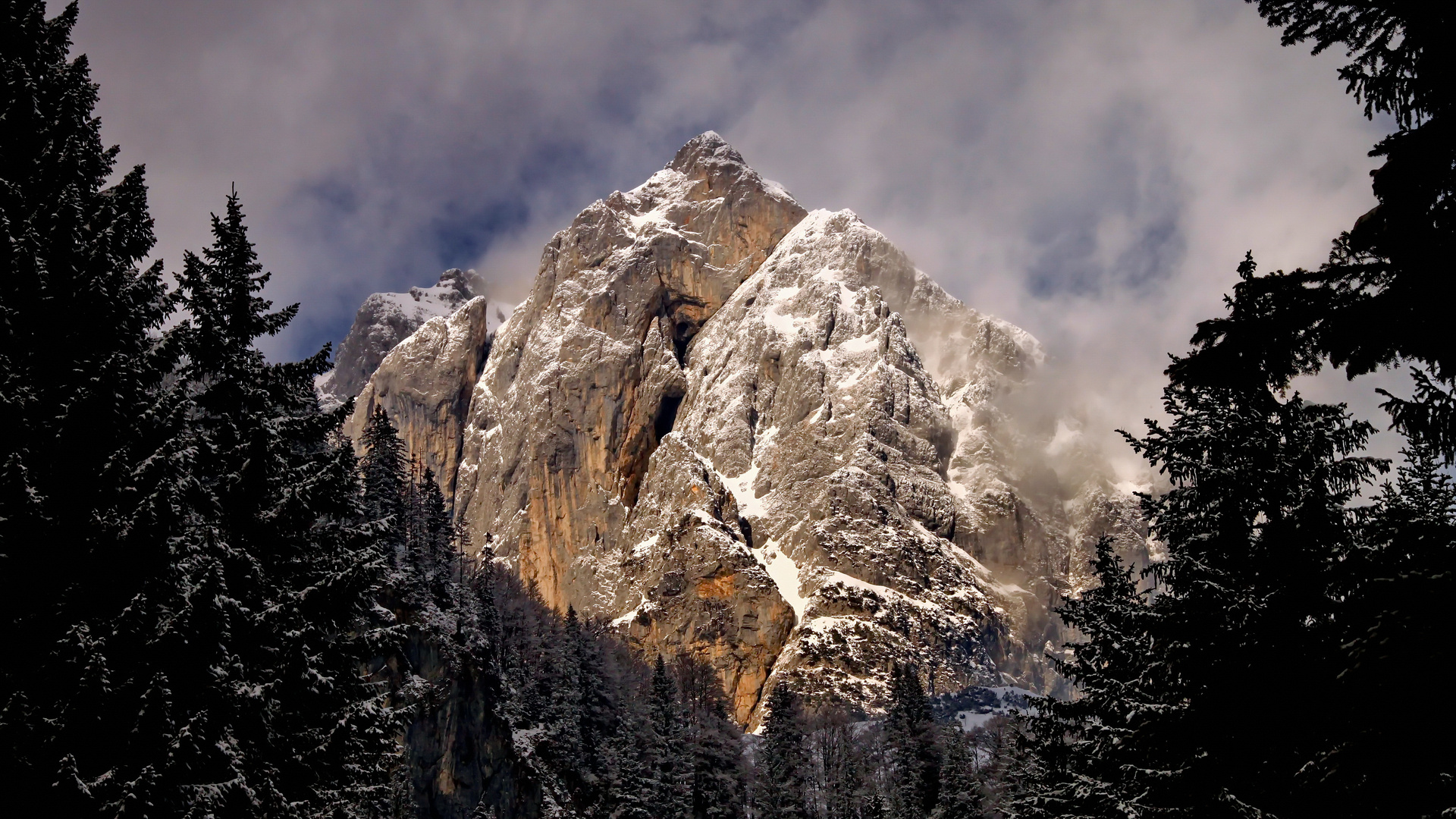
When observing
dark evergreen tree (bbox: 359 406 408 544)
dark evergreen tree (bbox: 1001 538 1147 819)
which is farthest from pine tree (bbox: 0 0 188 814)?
dark evergreen tree (bbox: 359 406 408 544)

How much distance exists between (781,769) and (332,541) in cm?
5352

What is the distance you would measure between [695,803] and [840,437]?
469ft

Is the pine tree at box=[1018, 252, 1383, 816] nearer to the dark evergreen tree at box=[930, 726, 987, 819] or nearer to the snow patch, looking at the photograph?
the dark evergreen tree at box=[930, 726, 987, 819]

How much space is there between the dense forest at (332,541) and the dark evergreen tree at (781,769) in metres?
42.9

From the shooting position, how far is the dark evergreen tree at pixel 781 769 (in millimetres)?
61219

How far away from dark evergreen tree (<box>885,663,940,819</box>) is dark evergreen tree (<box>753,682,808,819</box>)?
22.5 ft

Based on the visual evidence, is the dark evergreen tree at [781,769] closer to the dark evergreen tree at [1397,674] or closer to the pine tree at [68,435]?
the pine tree at [68,435]

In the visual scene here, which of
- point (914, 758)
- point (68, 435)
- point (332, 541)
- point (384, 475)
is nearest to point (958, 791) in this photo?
point (914, 758)

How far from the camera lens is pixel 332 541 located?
17.5 meters

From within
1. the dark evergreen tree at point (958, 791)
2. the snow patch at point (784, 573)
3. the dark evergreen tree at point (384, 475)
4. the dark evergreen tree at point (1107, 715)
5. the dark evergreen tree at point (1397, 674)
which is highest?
the snow patch at point (784, 573)

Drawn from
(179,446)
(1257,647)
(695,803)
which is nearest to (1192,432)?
(1257,647)

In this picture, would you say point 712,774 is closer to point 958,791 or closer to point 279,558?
point 958,791

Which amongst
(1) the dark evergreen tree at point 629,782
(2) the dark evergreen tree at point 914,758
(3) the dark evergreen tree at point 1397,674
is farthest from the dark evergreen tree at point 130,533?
(2) the dark evergreen tree at point 914,758

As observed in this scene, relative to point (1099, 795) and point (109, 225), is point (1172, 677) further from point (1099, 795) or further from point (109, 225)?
point (109, 225)
